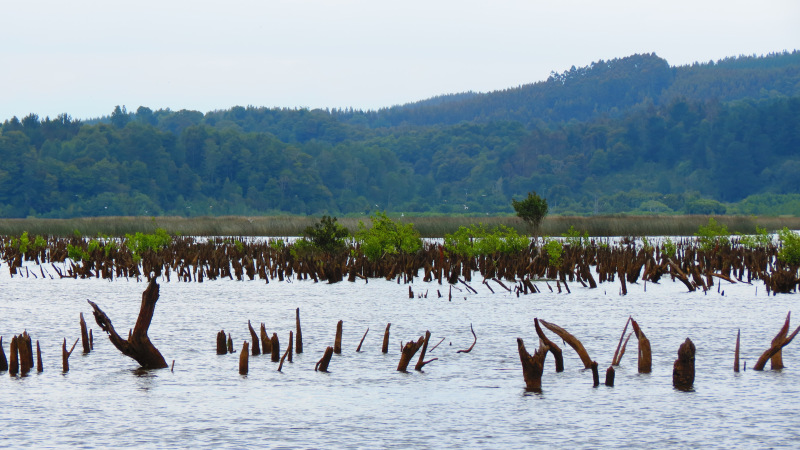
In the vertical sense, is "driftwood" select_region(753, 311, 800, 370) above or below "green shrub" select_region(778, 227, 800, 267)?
below

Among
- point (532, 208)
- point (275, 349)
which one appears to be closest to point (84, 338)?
point (275, 349)

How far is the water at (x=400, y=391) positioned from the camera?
839 cm

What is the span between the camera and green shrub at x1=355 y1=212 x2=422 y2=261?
86.2ft

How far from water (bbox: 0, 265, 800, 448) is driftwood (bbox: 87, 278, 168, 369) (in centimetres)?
26

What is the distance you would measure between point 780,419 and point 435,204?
157m

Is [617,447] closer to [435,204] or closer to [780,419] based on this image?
[780,419]

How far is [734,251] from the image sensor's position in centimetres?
2850

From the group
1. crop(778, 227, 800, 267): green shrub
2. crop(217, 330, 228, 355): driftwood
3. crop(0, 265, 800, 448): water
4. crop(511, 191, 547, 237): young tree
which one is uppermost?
crop(511, 191, 547, 237): young tree

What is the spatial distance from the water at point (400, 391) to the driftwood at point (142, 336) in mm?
265

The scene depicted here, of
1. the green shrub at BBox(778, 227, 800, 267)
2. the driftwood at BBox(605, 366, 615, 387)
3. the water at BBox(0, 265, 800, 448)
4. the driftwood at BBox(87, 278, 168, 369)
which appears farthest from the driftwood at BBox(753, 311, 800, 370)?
the green shrub at BBox(778, 227, 800, 267)

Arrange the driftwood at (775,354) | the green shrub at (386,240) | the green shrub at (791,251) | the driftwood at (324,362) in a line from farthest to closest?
the green shrub at (386,240)
the green shrub at (791,251)
the driftwood at (324,362)
the driftwood at (775,354)

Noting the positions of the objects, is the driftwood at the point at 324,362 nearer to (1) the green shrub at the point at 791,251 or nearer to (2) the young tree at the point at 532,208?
(1) the green shrub at the point at 791,251

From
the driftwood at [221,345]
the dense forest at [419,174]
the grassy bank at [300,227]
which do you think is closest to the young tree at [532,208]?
the grassy bank at [300,227]

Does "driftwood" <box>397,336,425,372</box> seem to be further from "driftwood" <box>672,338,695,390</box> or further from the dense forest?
the dense forest
